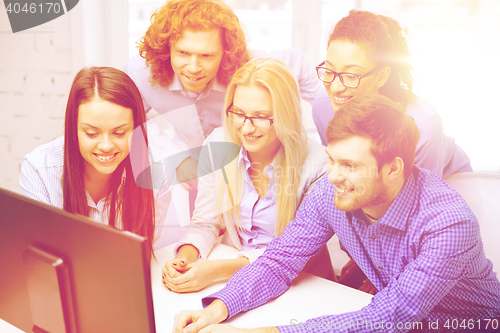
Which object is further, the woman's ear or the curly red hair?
the curly red hair

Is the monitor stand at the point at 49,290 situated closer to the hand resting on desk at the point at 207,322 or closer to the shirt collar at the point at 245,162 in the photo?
the hand resting on desk at the point at 207,322

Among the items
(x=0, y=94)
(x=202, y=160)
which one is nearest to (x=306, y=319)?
(x=202, y=160)

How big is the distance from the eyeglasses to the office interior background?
132 mm

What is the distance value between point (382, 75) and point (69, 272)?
2.26ft

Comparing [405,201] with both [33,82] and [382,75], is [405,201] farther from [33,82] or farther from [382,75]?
[33,82]

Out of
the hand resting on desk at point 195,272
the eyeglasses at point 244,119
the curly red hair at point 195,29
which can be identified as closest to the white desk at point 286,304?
the hand resting on desk at point 195,272

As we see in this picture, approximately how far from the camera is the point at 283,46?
117cm

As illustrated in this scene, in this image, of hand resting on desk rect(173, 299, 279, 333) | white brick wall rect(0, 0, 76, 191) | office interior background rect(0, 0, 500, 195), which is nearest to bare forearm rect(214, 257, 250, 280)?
hand resting on desk rect(173, 299, 279, 333)

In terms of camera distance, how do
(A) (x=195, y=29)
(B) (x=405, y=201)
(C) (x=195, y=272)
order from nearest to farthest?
(B) (x=405, y=201) → (C) (x=195, y=272) → (A) (x=195, y=29)

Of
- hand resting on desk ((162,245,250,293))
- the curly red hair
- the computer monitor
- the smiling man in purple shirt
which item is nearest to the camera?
the computer monitor

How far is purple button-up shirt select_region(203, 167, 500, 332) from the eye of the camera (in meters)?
0.79

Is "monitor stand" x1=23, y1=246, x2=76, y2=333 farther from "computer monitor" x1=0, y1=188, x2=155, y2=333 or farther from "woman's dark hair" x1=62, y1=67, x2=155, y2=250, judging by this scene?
"woman's dark hair" x1=62, y1=67, x2=155, y2=250

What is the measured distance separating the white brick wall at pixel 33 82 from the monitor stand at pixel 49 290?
973 mm

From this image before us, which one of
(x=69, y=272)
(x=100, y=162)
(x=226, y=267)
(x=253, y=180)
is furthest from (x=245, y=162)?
(x=69, y=272)
